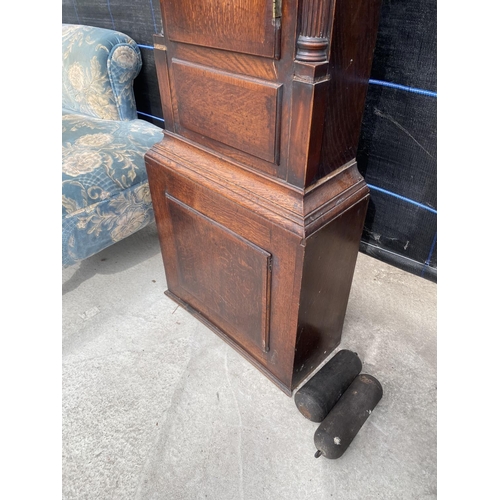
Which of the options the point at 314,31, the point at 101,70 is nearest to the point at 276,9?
the point at 314,31

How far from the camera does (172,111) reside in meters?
1.14

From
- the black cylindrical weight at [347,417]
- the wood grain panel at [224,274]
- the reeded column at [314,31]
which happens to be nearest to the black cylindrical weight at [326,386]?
the black cylindrical weight at [347,417]

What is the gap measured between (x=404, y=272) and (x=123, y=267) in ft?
4.36

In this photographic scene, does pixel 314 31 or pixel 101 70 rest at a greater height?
pixel 314 31

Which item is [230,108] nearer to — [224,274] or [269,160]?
[269,160]

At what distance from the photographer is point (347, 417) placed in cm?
115

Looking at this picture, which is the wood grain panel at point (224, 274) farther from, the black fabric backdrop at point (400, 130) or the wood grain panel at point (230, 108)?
the black fabric backdrop at point (400, 130)

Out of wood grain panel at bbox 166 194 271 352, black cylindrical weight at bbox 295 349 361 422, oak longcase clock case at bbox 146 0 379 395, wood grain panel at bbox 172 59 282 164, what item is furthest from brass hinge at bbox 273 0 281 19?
black cylindrical weight at bbox 295 349 361 422

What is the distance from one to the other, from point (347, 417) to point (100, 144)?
57.3 inches

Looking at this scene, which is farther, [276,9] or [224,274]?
[224,274]

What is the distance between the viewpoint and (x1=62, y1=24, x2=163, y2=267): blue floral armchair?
1513 mm

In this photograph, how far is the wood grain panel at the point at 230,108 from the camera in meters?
Answer: 0.87

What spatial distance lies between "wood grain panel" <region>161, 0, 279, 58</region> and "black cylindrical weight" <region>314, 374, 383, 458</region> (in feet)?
3.23

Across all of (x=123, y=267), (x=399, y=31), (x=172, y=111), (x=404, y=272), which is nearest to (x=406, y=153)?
(x=399, y=31)
